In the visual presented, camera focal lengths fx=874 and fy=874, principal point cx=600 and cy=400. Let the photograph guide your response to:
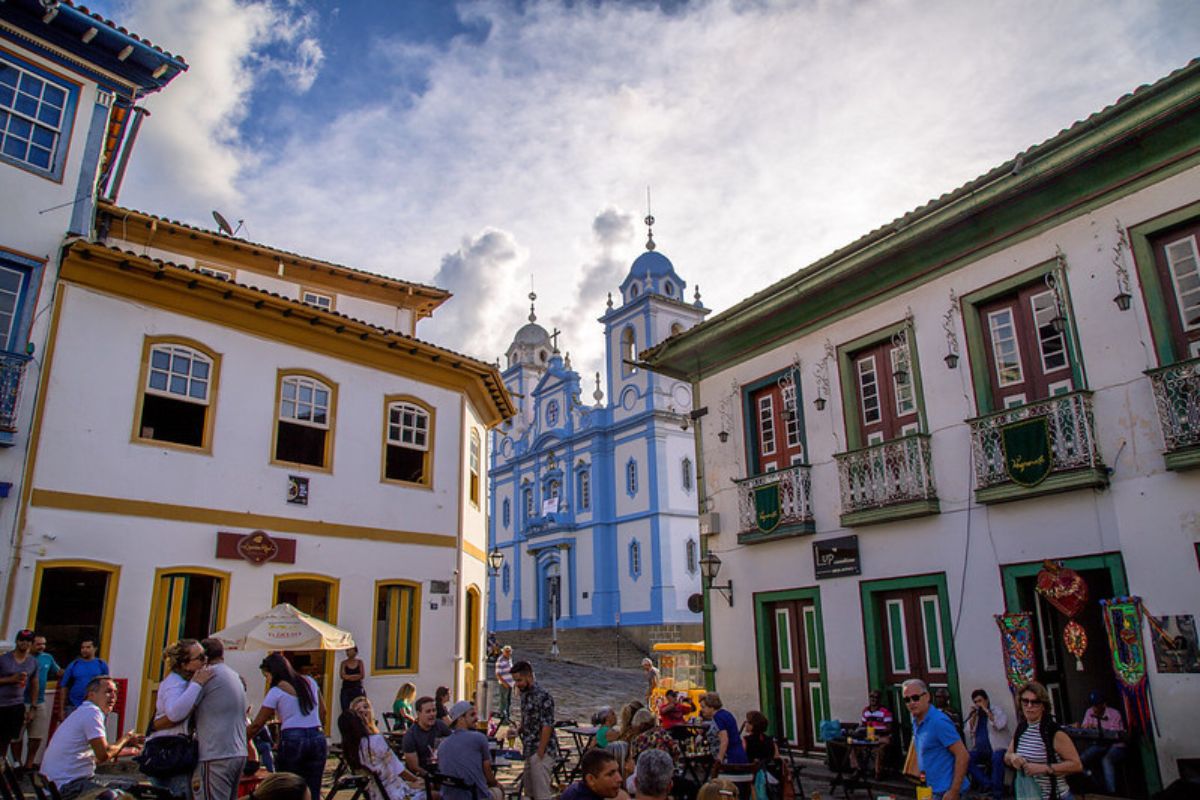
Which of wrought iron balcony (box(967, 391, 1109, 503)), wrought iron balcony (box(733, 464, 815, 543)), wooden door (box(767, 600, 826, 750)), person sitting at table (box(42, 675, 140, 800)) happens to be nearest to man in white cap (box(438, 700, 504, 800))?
person sitting at table (box(42, 675, 140, 800))

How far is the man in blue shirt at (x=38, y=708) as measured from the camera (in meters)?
10.2

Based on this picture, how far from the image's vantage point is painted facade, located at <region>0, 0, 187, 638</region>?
11492 millimetres

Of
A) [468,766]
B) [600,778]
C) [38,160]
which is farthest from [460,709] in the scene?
[38,160]

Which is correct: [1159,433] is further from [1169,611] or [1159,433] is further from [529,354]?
[529,354]

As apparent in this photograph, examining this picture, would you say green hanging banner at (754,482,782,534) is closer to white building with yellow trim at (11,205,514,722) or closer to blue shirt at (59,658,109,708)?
white building with yellow trim at (11,205,514,722)

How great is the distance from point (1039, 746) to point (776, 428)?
27.8 feet

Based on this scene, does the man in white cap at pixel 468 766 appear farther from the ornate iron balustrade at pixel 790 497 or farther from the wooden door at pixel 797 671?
the ornate iron balustrade at pixel 790 497

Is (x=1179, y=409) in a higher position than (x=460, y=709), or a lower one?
higher

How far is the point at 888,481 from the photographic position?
495 inches

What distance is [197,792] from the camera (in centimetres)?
627

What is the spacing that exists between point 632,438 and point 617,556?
210 inches

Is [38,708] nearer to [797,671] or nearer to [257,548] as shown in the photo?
[257,548]

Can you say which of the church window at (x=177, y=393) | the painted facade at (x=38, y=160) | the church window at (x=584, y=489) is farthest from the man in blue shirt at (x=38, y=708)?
the church window at (x=584, y=489)

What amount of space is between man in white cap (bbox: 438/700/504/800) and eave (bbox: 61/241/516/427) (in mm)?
9280
